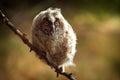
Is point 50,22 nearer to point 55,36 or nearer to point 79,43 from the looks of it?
point 55,36

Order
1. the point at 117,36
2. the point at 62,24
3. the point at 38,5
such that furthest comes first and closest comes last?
the point at 117,36
the point at 38,5
the point at 62,24

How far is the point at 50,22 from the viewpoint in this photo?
2.39 ft

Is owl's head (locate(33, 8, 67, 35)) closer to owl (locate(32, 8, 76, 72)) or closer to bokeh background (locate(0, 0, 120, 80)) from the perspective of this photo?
owl (locate(32, 8, 76, 72))

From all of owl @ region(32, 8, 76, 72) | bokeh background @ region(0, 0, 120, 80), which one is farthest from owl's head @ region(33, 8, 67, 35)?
bokeh background @ region(0, 0, 120, 80)

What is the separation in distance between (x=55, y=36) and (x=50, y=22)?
1.2 inches

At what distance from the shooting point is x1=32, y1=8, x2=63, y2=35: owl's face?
0.72 m

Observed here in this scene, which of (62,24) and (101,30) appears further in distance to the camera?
(101,30)

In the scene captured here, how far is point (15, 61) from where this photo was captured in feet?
6.47

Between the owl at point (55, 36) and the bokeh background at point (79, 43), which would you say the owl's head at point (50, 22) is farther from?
the bokeh background at point (79, 43)

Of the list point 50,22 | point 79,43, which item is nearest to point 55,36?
point 50,22

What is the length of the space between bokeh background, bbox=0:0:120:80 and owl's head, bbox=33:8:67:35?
1092mm

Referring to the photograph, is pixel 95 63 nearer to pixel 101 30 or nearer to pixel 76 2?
pixel 101 30

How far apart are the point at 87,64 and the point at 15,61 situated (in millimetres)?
372

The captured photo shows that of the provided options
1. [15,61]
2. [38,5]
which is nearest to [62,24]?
[38,5]
